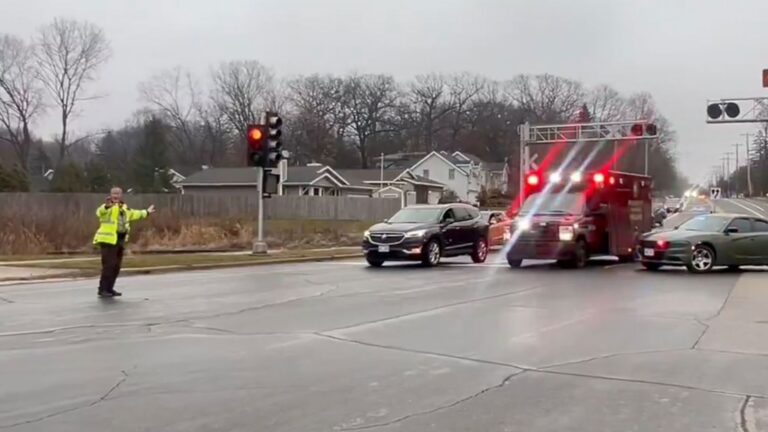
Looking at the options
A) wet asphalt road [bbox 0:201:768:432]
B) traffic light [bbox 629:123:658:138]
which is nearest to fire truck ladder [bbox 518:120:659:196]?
traffic light [bbox 629:123:658:138]

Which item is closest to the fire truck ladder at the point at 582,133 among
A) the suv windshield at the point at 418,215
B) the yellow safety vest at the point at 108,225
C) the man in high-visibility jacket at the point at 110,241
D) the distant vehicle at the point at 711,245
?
the suv windshield at the point at 418,215

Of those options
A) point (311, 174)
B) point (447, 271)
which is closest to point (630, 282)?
point (447, 271)

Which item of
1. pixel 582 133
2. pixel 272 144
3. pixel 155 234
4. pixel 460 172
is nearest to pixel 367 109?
pixel 460 172

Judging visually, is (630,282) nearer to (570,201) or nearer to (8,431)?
(570,201)

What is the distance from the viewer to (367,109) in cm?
11138

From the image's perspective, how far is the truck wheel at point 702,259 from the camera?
1895 centimetres

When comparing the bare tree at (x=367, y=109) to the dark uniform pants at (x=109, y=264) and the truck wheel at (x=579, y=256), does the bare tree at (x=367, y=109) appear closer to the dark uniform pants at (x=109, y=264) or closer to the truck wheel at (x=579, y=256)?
the truck wheel at (x=579, y=256)

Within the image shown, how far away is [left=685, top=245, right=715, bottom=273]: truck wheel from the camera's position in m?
19.0

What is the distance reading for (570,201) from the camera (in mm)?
20969

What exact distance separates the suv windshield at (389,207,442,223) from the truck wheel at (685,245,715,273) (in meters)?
6.55

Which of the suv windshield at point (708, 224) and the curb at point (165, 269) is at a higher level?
the suv windshield at point (708, 224)

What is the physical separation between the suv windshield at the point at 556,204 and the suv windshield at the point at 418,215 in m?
2.36

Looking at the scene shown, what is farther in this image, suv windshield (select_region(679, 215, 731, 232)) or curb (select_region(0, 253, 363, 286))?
suv windshield (select_region(679, 215, 731, 232))

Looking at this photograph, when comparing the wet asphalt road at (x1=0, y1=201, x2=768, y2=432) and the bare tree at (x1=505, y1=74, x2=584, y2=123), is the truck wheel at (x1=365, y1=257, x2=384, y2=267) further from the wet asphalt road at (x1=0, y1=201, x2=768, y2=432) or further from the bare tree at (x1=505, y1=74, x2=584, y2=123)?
the bare tree at (x1=505, y1=74, x2=584, y2=123)
